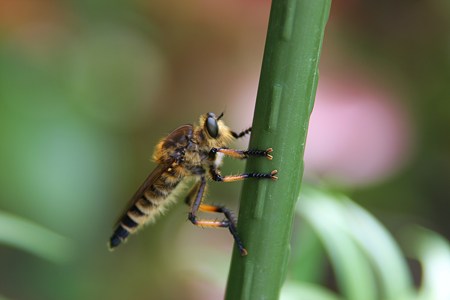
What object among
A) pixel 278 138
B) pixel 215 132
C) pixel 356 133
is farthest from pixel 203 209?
pixel 356 133

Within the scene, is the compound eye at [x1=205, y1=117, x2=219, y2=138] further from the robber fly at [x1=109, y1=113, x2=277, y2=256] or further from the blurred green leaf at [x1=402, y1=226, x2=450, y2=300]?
the blurred green leaf at [x1=402, y1=226, x2=450, y2=300]

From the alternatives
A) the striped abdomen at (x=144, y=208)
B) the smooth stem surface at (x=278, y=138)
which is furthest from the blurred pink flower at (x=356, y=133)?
the smooth stem surface at (x=278, y=138)

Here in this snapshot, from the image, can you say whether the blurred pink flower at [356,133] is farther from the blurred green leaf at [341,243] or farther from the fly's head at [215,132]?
the fly's head at [215,132]

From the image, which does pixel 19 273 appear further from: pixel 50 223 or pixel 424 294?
pixel 424 294

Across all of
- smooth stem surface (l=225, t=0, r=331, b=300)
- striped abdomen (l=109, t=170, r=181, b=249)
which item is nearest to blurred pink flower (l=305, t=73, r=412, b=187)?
striped abdomen (l=109, t=170, r=181, b=249)

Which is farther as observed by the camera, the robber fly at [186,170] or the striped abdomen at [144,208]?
the striped abdomen at [144,208]

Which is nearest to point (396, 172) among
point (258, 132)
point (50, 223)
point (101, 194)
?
point (101, 194)
